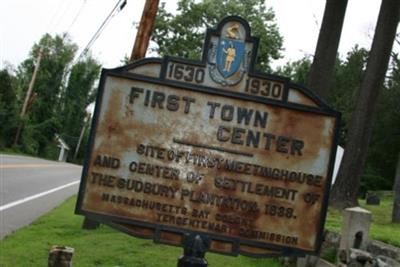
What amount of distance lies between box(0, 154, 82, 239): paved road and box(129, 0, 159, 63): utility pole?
4.53 meters

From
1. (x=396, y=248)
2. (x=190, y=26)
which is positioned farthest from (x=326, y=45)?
(x=190, y=26)

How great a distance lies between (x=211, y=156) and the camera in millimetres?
4797

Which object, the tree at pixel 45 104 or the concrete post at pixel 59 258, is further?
the tree at pixel 45 104

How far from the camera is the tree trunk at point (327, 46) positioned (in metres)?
14.3

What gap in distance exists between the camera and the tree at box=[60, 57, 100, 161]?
239ft

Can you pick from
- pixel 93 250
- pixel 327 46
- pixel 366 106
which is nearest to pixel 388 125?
pixel 366 106

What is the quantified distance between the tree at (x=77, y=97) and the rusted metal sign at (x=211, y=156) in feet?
225

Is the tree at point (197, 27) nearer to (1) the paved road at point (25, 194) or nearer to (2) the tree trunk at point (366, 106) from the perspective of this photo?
(1) the paved road at point (25, 194)

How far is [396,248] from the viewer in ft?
26.5

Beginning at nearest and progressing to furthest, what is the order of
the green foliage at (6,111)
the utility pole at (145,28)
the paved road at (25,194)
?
the utility pole at (145,28)
the paved road at (25,194)
the green foliage at (6,111)

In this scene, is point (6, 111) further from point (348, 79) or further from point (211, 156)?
point (211, 156)

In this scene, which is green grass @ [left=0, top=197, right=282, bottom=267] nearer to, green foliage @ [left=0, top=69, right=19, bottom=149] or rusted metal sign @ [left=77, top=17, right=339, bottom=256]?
rusted metal sign @ [left=77, top=17, right=339, bottom=256]

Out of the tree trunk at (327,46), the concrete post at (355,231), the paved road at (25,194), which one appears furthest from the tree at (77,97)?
the concrete post at (355,231)

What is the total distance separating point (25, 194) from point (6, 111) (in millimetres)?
33588
